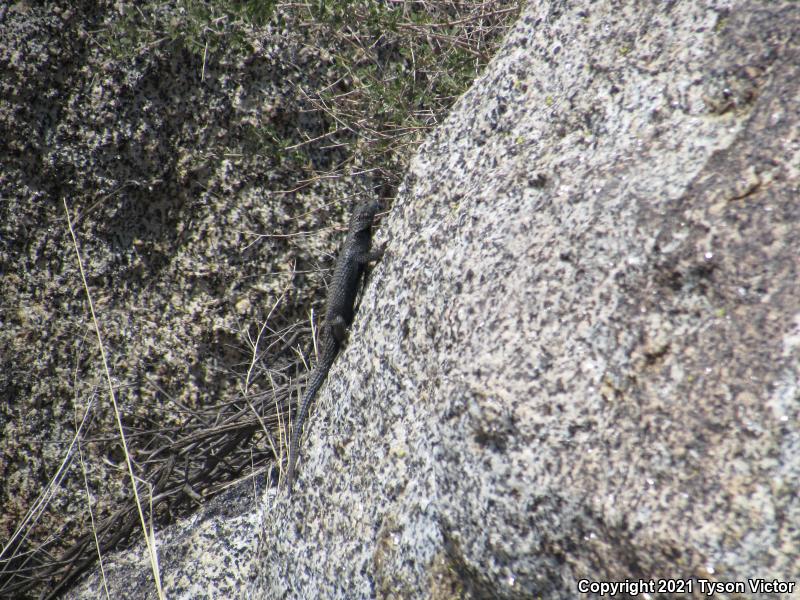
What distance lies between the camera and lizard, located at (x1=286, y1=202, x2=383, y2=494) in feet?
9.50

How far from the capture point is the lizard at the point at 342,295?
2896 mm

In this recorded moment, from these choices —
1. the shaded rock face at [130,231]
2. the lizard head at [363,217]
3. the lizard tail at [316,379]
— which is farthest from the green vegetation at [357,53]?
the lizard tail at [316,379]

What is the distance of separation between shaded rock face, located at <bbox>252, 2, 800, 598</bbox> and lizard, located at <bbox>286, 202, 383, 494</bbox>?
0.73 meters

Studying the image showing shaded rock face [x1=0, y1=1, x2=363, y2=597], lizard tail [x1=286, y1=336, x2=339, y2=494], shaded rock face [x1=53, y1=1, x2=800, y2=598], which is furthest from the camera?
shaded rock face [x1=0, y1=1, x2=363, y2=597]

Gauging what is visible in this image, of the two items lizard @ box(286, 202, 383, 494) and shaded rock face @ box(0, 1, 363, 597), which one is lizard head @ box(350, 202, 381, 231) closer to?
lizard @ box(286, 202, 383, 494)

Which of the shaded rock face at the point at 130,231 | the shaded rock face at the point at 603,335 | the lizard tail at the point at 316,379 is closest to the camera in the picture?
the shaded rock face at the point at 603,335

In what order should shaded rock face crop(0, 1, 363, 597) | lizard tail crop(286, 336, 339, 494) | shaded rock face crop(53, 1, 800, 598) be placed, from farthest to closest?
shaded rock face crop(0, 1, 363, 597) → lizard tail crop(286, 336, 339, 494) → shaded rock face crop(53, 1, 800, 598)

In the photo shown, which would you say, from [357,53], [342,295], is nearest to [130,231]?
[342,295]

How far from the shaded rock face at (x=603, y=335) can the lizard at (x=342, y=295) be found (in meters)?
0.72

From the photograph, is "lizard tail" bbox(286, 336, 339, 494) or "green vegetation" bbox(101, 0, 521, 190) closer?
"lizard tail" bbox(286, 336, 339, 494)

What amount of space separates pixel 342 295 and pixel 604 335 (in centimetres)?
160

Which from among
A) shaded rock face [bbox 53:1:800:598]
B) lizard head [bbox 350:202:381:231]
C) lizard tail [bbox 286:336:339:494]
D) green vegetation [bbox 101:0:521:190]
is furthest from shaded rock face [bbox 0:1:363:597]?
shaded rock face [bbox 53:1:800:598]

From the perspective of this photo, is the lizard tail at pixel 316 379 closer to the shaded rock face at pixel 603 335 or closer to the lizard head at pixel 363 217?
the lizard head at pixel 363 217

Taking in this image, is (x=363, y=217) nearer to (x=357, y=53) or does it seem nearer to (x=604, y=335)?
(x=357, y=53)
